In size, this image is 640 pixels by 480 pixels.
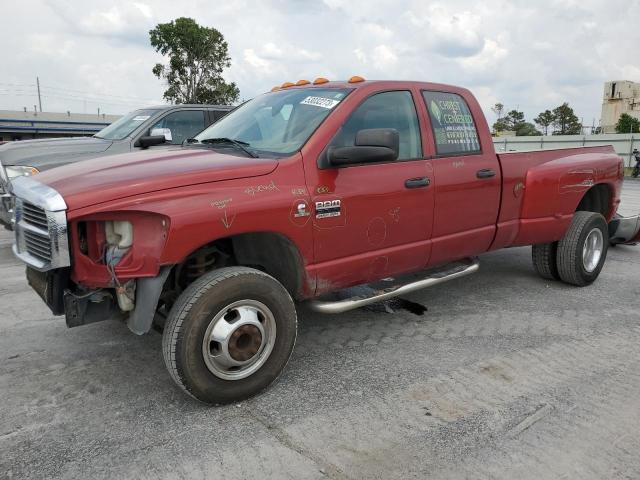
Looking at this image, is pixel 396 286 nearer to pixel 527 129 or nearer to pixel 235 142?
pixel 235 142

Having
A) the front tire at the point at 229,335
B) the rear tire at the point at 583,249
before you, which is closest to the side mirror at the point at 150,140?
the front tire at the point at 229,335

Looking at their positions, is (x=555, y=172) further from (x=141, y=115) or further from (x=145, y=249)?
(x=141, y=115)

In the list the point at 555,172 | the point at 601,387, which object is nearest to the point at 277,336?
the point at 601,387

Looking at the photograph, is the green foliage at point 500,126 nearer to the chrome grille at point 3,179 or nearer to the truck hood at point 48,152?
the truck hood at point 48,152

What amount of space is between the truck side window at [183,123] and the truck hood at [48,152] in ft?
3.04

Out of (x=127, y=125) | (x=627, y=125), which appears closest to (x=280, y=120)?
(x=127, y=125)

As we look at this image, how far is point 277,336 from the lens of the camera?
3.16 m

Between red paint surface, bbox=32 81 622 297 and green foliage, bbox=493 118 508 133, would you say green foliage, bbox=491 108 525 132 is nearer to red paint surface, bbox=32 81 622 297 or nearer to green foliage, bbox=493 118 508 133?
green foliage, bbox=493 118 508 133

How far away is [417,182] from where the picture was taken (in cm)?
387

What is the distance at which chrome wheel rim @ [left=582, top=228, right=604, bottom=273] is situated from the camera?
17.8 feet

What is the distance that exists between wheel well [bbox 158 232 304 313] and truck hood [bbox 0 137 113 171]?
388 cm

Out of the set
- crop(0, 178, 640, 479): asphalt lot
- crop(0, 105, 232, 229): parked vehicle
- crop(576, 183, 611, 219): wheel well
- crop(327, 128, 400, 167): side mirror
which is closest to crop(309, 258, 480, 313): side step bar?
crop(0, 178, 640, 479): asphalt lot

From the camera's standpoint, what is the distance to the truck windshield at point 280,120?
353cm

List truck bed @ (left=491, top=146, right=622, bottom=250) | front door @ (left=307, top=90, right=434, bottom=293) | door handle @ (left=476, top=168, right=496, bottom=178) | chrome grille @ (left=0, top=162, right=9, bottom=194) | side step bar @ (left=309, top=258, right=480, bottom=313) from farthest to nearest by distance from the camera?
chrome grille @ (left=0, top=162, right=9, bottom=194), truck bed @ (left=491, top=146, right=622, bottom=250), door handle @ (left=476, top=168, right=496, bottom=178), side step bar @ (left=309, top=258, right=480, bottom=313), front door @ (left=307, top=90, right=434, bottom=293)
